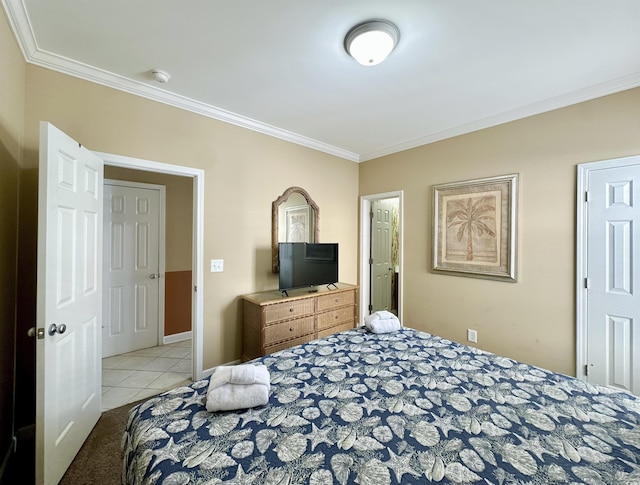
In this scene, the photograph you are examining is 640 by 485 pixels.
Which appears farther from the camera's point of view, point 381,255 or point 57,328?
point 381,255

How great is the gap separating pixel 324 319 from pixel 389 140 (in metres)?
2.41

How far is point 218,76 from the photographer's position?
2176 mm

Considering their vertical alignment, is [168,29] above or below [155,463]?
above

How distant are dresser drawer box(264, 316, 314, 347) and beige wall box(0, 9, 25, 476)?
1.71 m

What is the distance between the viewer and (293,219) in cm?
346

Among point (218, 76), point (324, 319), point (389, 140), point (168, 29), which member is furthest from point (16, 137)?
point (389, 140)

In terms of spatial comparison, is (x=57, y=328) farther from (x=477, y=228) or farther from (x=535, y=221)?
(x=535, y=221)

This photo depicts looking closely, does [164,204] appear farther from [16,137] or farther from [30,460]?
[30,460]

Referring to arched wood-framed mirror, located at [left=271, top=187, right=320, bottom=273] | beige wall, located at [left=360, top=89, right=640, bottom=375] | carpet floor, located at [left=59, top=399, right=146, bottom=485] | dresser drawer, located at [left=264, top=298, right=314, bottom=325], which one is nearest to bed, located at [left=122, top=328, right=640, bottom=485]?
carpet floor, located at [left=59, top=399, right=146, bottom=485]

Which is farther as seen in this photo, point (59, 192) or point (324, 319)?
point (324, 319)

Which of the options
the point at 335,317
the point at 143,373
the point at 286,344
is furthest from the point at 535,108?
the point at 143,373

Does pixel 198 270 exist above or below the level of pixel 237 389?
above

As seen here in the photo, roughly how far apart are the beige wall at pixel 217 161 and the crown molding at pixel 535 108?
4.25 ft

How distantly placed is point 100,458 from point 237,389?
135 cm
